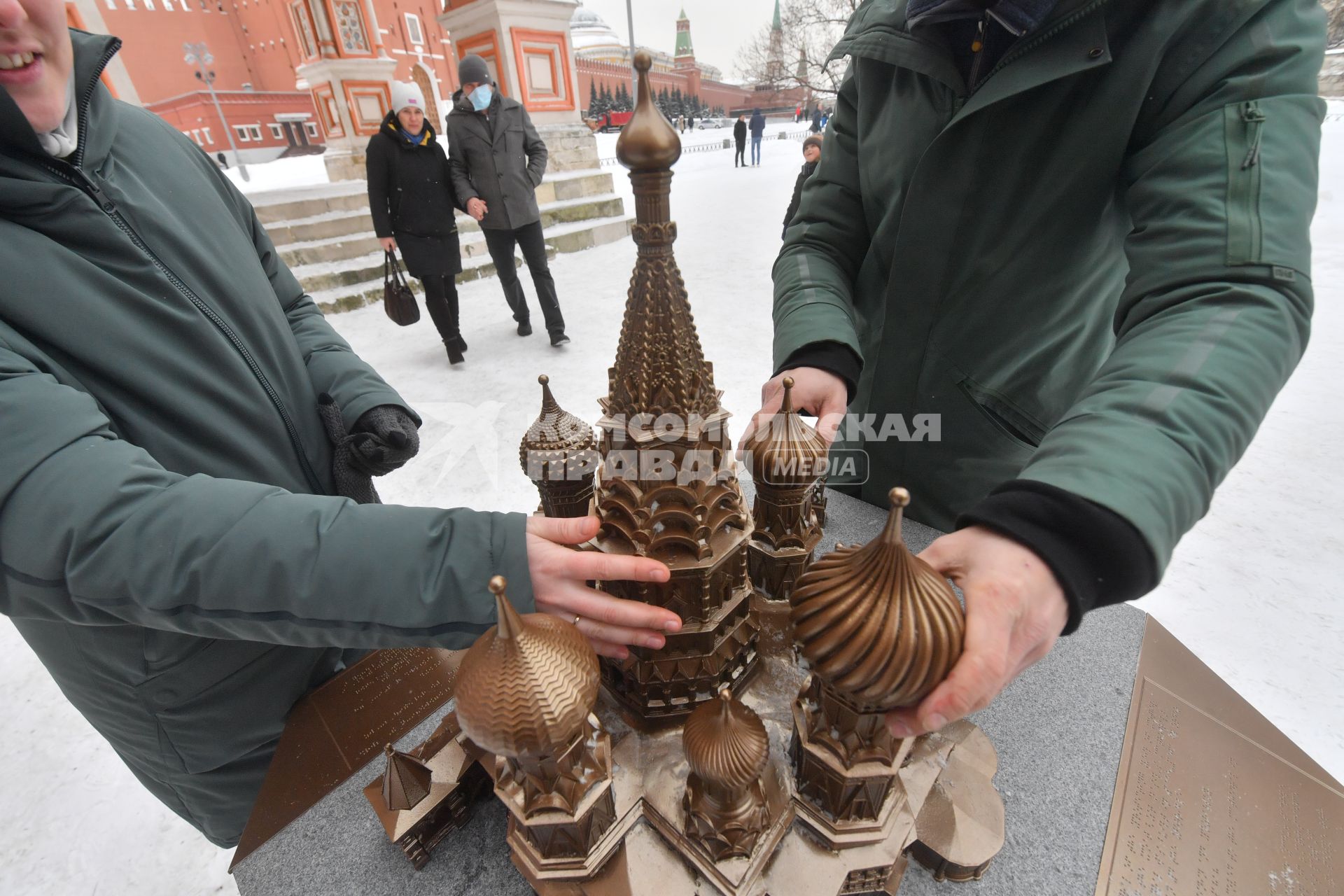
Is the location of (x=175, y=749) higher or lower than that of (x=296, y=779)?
higher

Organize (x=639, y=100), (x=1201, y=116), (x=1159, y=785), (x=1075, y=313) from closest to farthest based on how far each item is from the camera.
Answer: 1. (x=639, y=100)
2. (x=1201, y=116)
3. (x=1159, y=785)
4. (x=1075, y=313)

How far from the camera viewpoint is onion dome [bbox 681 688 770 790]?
697 millimetres

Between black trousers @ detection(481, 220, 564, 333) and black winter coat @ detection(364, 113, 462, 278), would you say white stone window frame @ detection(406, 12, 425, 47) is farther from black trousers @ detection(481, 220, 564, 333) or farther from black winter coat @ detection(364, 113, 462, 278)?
black winter coat @ detection(364, 113, 462, 278)

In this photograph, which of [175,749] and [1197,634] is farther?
[1197,634]

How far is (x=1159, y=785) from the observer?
1.01 m

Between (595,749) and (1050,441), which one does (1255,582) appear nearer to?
(1050,441)

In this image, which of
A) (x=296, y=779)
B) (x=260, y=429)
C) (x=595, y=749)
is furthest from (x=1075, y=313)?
(x=296, y=779)

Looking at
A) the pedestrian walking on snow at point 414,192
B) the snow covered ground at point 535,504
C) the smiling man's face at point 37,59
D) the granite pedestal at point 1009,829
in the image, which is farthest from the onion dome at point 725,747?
the pedestrian walking on snow at point 414,192

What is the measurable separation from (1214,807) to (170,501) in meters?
1.66

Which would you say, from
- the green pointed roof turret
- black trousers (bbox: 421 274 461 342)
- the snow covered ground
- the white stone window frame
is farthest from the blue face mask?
the green pointed roof turret

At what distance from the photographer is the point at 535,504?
2656mm

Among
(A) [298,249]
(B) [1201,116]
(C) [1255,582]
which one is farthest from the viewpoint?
(A) [298,249]

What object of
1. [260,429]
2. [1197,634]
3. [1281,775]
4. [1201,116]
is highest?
[1201,116]

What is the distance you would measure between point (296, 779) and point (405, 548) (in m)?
0.70
